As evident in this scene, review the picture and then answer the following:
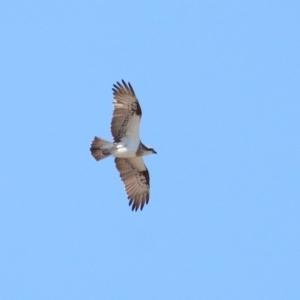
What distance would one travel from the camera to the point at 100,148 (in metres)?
28.6

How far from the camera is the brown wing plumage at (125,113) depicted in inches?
1110

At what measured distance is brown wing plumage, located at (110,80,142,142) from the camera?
28.2 m

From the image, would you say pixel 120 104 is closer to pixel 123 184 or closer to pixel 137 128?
pixel 137 128

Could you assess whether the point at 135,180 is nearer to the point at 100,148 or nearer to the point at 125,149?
the point at 125,149

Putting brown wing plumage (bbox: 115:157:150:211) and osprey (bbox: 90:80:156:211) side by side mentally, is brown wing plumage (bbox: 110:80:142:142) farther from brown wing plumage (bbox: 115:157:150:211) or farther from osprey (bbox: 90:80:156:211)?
brown wing plumage (bbox: 115:157:150:211)

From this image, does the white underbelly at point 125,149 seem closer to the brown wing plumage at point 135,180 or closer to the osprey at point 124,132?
the osprey at point 124,132

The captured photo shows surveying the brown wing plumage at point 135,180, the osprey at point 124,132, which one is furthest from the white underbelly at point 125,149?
the brown wing plumage at point 135,180

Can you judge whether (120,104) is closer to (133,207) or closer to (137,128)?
(137,128)

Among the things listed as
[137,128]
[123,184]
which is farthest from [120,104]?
[123,184]

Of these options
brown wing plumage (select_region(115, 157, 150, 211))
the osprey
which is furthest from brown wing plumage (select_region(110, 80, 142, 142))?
brown wing plumage (select_region(115, 157, 150, 211))

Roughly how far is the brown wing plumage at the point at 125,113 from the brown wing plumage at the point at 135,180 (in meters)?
1.41

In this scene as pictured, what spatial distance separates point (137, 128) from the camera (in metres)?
28.6

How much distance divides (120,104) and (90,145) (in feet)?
4.40

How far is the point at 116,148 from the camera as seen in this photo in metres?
28.6
